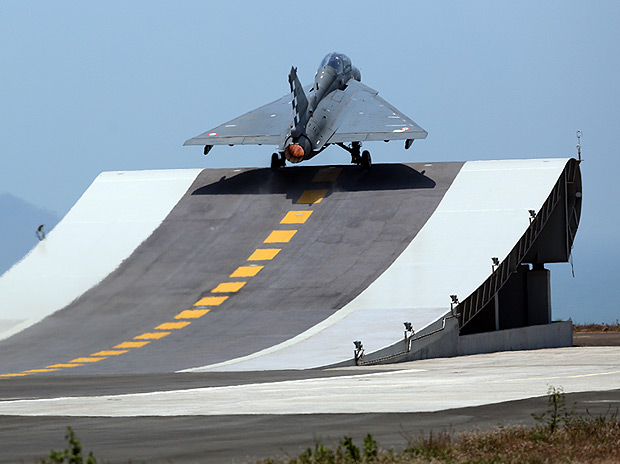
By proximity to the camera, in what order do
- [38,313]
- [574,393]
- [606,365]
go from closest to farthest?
1. [574,393]
2. [606,365]
3. [38,313]

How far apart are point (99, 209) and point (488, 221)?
1746 centimetres

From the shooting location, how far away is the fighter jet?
49.4m

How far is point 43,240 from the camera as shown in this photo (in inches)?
1885

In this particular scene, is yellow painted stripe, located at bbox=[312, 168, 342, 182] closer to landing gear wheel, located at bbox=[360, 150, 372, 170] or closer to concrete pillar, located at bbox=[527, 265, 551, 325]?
landing gear wheel, located at bbox=[360, 150, 372, 170]

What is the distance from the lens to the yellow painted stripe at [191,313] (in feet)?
124

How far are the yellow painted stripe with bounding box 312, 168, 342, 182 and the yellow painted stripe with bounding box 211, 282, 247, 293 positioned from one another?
10.7 metres

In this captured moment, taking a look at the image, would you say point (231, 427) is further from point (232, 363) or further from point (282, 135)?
point (282, 135)

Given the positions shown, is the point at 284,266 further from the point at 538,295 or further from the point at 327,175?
the point at 538,295

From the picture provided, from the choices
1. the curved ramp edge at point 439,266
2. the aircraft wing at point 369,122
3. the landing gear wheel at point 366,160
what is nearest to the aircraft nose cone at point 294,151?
the aircraft wing at point 369,122

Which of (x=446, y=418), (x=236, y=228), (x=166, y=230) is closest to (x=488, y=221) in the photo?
(x=236, y=228)

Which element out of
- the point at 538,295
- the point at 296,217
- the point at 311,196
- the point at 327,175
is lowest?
the point at 538,295

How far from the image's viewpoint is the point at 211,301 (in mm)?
39125

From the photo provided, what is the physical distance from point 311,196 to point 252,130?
21.6ft

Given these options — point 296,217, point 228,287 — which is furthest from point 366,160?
point 228,287
